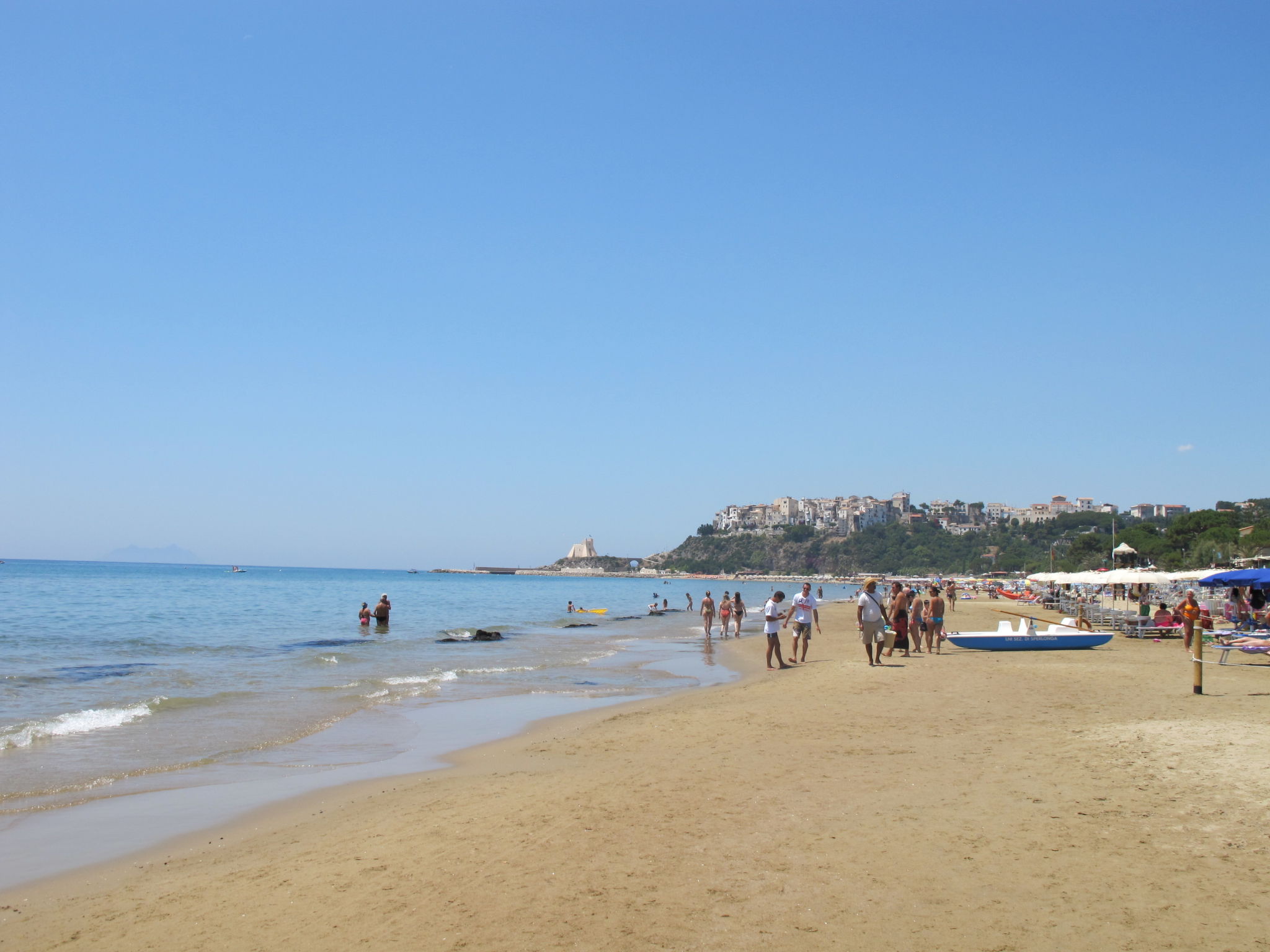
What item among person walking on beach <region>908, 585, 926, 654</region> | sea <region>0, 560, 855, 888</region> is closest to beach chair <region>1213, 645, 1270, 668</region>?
person walking on beach <region>908, 585, 926, 654</region>

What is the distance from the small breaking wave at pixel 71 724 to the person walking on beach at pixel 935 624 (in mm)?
15216

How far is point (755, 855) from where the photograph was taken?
5355 millimetres

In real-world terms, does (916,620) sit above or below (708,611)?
above

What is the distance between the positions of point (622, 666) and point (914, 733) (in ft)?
40.2

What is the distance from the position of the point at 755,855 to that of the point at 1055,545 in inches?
6378

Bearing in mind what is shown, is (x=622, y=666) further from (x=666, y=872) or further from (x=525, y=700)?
(x=666, y=872)

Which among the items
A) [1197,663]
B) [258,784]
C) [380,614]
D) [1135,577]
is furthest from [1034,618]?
[258,784]

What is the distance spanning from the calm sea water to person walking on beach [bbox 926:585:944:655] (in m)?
4.78

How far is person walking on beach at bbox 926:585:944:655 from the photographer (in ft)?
62.2

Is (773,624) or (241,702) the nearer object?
(241,702)

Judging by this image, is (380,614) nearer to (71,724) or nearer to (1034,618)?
Answer: (71,724)

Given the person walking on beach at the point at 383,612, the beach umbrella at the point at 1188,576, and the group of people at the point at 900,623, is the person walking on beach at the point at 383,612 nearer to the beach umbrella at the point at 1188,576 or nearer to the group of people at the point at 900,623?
the group of people at the point at 900,623

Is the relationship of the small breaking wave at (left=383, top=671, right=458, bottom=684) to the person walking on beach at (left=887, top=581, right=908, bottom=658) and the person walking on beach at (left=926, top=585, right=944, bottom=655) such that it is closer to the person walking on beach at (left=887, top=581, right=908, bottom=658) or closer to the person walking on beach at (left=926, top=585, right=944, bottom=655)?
the person walking on beach at (left=887, top=581, right=908, bottom=658)

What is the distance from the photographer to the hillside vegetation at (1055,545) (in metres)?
64.9
